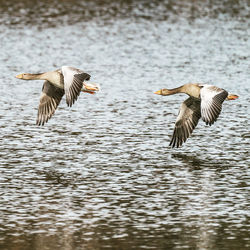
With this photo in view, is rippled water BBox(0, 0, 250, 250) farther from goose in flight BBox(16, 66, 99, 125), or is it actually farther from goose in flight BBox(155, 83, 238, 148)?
goose in flight BBox(16, 66, 99, 125)

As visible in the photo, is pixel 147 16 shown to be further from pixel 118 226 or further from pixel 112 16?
pixel 118 226

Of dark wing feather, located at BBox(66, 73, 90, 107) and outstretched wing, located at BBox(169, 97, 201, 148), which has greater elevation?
dark wing feather, located at BBox(66, 73, 90, 107)

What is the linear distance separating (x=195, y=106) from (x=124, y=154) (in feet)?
8.24

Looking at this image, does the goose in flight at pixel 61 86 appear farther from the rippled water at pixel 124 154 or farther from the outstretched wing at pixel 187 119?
the outstretched wing at pixel 187 119

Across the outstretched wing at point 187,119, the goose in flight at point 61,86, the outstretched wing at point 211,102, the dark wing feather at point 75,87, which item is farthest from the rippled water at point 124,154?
the dark wing feather at point 75,87

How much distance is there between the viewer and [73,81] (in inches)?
976

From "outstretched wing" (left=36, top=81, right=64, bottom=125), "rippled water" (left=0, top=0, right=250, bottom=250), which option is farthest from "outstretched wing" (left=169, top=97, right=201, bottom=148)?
"outstretched wing" (left=36, top=81, right=64, bottom=125)

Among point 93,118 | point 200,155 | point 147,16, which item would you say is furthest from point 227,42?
point 200,155

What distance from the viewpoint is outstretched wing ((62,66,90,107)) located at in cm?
2451

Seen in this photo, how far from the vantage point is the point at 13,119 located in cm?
3086

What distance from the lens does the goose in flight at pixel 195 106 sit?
24.2 meters

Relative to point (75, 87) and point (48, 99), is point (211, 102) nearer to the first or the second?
point (75, 87)

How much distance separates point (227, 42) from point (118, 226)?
3365cm

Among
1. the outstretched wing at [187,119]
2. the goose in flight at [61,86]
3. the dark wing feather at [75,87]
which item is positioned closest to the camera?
the dark wing feather at [75,87]
